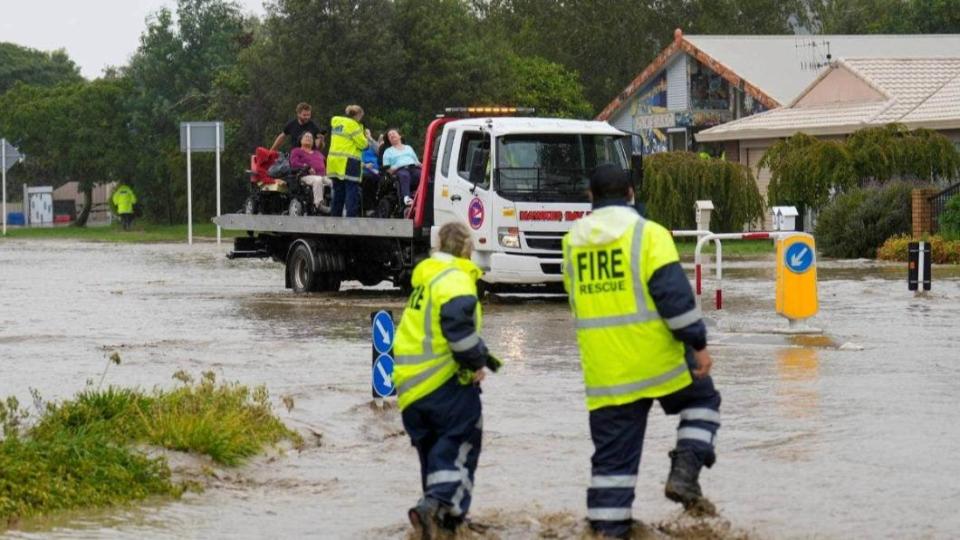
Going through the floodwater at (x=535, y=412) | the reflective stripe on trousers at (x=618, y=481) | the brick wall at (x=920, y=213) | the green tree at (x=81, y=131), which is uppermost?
the green tree at (x=81, y=131)

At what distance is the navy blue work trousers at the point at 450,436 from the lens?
29.5 feet

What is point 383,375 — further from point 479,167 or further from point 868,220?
point 868,220

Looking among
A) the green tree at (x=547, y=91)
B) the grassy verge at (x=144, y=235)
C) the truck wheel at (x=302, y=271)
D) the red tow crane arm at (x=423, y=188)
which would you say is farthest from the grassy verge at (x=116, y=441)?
the green tree at (x=547, y=91)

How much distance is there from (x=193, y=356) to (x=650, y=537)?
9.20 metres

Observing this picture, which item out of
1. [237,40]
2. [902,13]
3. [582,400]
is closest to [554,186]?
[582,400]

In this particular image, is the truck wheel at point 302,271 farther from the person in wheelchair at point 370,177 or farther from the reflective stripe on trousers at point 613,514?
the reflective stripe on trousers at point 613,514

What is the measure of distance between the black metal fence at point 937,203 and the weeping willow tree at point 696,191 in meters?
6.94

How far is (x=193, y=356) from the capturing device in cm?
1742

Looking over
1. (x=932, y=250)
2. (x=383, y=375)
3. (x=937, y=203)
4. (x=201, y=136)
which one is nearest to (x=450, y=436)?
(x=383, y=375)

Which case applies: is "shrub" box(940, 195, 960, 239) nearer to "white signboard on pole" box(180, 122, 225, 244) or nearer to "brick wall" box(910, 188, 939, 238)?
"brick wall" box(910, 188, 939, 238)

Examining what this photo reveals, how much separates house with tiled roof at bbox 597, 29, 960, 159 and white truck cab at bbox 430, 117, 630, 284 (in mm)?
28959

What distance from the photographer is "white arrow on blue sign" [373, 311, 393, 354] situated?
12.9m

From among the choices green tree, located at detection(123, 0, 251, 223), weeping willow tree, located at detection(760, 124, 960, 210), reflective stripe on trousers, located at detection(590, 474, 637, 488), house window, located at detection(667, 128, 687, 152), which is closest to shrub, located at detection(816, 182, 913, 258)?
weeping willow tree, located at detection(760, 124, 960, 210)

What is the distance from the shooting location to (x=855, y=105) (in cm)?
4638
